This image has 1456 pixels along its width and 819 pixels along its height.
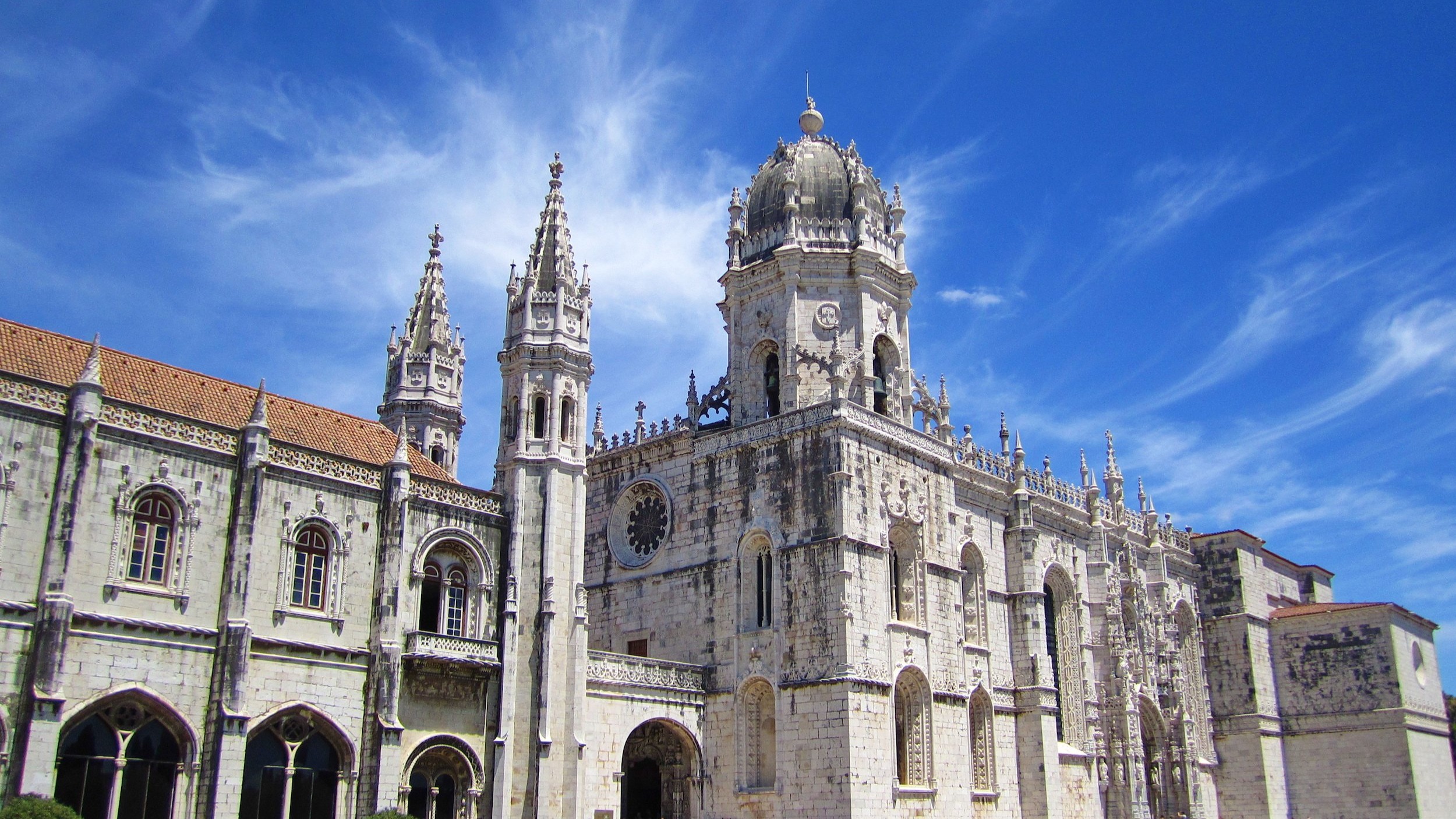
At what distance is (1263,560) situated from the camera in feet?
175

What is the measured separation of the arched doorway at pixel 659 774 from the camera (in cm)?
3372

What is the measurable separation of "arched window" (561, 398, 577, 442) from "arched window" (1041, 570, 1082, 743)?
680 inches

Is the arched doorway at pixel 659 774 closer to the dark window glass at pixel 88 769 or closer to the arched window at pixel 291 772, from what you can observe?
the arched window at pixel 291 772

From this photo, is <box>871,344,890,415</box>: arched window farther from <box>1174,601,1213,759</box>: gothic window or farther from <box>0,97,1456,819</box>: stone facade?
<box>1174,601,1213,759</box>: gothic window

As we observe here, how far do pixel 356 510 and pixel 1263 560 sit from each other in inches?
1597

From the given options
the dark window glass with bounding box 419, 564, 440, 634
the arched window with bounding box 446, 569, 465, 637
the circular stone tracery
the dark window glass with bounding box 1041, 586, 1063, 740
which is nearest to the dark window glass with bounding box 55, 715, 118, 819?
the dark window glass with bounding box 419, 564, 440, 634

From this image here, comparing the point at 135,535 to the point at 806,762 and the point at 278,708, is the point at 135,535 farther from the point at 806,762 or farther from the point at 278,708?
the point at 806,762

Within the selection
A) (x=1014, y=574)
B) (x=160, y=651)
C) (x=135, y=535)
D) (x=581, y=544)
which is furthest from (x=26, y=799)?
(x=1014, y=574)

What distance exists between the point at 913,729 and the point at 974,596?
5.39m

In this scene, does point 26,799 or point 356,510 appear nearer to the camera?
point 26,799

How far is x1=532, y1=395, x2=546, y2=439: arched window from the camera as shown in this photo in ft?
102

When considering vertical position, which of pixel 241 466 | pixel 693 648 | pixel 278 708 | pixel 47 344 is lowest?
pixel 278 708

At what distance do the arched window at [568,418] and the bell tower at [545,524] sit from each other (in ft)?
0.11

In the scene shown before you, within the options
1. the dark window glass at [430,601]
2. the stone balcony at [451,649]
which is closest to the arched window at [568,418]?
the dark window glass at [430,601]
